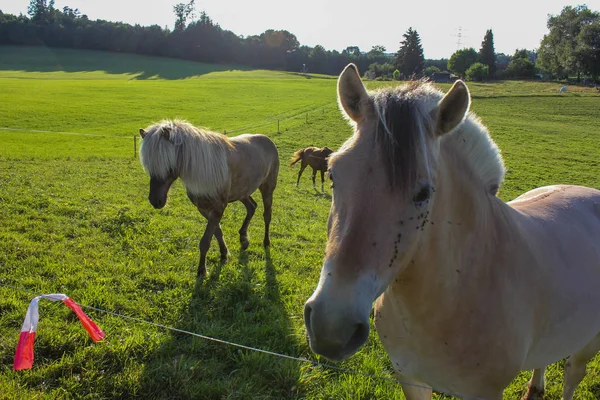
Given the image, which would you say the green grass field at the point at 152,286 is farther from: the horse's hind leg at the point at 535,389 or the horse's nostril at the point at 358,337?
the horse's nostril at the point at 358,337

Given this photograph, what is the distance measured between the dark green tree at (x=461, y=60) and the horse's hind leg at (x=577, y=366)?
8120cm

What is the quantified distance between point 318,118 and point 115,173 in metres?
22.1

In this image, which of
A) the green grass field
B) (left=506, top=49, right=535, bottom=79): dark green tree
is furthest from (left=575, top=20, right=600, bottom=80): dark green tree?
the green grass field

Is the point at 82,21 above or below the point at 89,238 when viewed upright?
above

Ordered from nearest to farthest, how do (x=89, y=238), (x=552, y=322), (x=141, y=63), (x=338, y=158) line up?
1. (x=338, y=158)
2. (x=552, y=322)
3. (x=89, y=238)
4. (x=141, y=63)

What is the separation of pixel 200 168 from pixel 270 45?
98.3 m

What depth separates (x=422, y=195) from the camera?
171cm

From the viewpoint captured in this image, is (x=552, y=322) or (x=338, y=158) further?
(x=552, y=322)

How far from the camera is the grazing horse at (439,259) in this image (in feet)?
5.20

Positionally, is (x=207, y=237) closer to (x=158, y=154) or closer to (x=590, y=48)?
(x=158, y=154)

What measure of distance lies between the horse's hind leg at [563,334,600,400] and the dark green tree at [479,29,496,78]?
284ft

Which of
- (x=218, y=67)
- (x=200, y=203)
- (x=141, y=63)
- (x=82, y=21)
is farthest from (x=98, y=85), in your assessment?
(x=82, y=21)

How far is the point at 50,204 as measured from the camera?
7996 mm

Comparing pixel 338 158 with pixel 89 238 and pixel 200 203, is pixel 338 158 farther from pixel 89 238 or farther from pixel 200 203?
pixel 89 238
